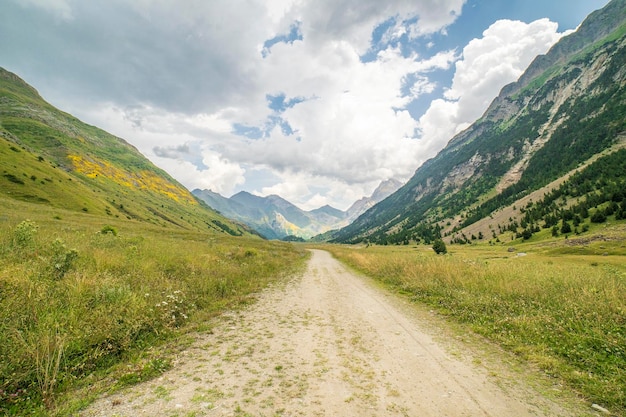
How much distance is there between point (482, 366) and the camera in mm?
6844

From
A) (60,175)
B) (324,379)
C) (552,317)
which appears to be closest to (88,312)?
(324,379)

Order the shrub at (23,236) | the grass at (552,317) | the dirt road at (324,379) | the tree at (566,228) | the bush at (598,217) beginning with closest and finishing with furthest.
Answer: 1. the dirt road at (324,379)
2. the grass at (552,317)
3. the shrub at (23,236)
4. the bush at (598,217)
5. the tree at (566,228)

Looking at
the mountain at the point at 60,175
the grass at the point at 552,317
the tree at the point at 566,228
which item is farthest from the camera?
the tree at the point at 566,228

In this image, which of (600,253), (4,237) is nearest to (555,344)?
(4,237)

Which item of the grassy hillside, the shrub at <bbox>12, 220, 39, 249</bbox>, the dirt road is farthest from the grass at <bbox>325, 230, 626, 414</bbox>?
the shrub at <bbox>12, 220, 39, 249</bbox>

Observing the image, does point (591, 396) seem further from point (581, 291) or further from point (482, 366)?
point (581, 291)

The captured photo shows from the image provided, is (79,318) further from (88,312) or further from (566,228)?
(566,228)

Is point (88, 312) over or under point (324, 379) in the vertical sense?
over

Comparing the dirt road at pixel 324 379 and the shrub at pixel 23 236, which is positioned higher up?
the shrub at pixel 23 236

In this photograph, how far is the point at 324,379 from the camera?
233 inches

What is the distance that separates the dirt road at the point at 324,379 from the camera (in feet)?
15.7

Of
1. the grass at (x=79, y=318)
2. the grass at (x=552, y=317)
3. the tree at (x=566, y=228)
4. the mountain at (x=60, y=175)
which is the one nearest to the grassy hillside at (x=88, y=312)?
the grass at (x=79, y=318)

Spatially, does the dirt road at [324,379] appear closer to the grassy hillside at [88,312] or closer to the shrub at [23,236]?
the grassy hillside at [88,312]

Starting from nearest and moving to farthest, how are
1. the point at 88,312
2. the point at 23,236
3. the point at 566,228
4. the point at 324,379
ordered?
the point at 324,379
the point at 88,312
the point at 23,236
the point at 566,228
